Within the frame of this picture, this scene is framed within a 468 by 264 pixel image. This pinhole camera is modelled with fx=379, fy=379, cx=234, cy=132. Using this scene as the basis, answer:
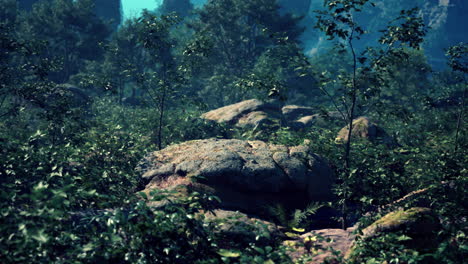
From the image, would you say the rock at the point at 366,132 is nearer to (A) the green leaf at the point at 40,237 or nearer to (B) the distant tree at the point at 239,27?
(A) the green leaf at the point at 40,237

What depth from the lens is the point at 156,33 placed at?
12.4 m

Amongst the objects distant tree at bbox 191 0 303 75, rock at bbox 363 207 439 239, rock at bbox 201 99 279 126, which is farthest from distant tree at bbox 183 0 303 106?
rock at bbox 363 207 439 239

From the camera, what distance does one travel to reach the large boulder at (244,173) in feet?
29.6

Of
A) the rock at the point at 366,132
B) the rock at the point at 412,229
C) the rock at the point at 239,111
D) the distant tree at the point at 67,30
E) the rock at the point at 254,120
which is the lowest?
the rock at the point at 412,229

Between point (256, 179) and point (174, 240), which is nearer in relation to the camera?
point (174, 240)

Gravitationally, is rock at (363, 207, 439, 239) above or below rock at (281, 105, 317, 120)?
below

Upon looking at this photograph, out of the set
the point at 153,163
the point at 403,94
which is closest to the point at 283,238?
the point at 153,163

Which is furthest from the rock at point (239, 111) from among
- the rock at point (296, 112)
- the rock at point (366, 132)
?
the rock at point (366, 132)

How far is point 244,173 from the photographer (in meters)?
9.15

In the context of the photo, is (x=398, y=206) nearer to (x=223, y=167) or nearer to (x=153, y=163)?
(x=223, y=167)

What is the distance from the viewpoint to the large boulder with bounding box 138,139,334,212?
9031 millimetres

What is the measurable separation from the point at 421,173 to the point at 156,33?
8855 millimetres

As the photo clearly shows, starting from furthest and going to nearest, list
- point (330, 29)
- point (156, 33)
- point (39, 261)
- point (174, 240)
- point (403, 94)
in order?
point (403, 94), point (156, 33), point (330, 29), point (174, 240), point (39, 261)

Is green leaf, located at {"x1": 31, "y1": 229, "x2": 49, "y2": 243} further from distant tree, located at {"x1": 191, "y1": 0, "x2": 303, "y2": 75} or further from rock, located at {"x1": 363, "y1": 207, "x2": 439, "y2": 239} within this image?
distant tree, located at {"x1": 191, "y1": 0, "x2": 303, "y2": 75}
